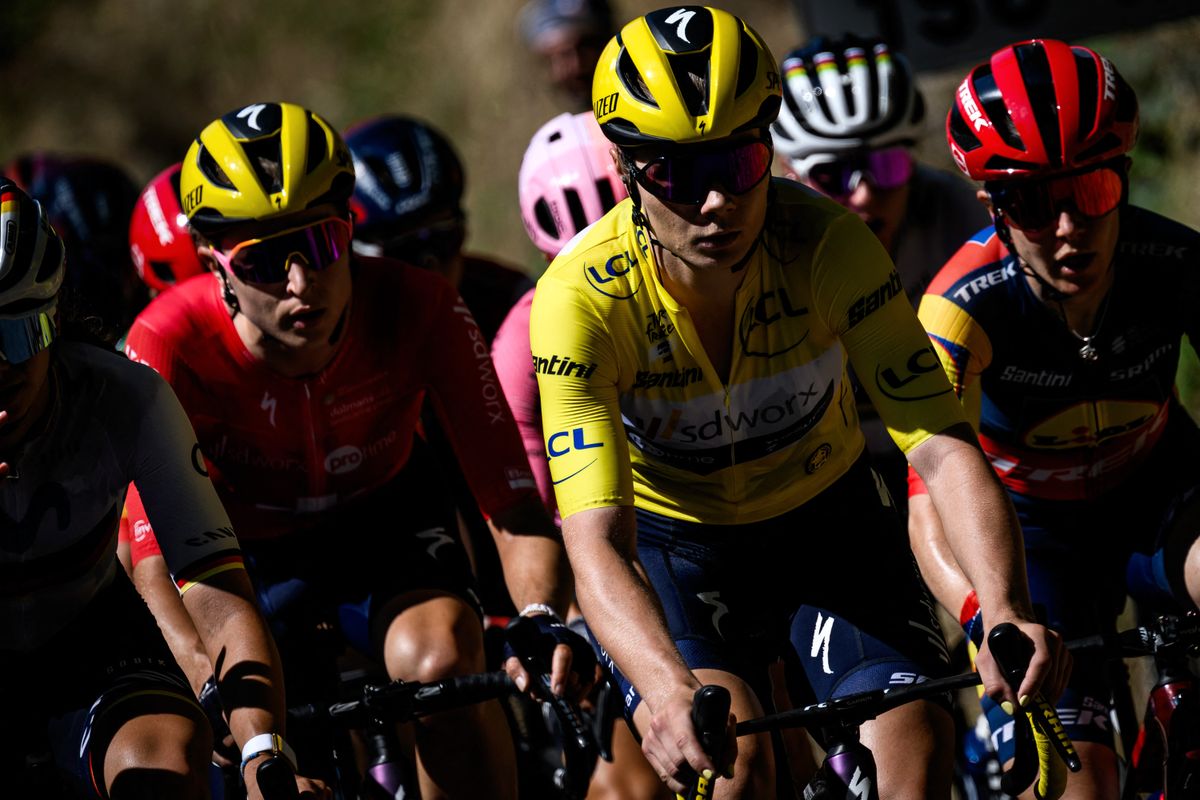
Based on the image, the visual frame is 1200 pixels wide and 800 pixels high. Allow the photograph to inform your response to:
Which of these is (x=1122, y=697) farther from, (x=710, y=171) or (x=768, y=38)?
(x=768, y=38)

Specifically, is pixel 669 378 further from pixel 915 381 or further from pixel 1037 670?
pixel 1037 670

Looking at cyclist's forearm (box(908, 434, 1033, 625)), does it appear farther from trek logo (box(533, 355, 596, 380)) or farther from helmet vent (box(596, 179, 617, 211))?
helmet vent (box(596, 179, 617, 211))

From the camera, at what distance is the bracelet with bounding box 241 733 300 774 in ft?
13.4

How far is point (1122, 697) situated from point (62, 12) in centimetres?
2416

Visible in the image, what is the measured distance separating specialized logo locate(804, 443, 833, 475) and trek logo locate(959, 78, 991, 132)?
49.3 inches

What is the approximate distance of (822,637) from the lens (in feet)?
14.7

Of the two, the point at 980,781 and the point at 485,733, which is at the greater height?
the point at 485,733

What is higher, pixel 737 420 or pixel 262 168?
pixel 262 168

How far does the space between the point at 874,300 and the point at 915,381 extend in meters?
0.25

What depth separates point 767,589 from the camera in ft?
15.4

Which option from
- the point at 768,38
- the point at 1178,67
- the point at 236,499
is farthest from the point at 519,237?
the point at 236,499

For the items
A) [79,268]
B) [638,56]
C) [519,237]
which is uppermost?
[638,56]

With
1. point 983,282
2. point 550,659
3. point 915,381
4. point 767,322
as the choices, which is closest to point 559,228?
point 983,282

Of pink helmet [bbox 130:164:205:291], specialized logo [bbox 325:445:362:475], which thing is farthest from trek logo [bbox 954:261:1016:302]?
pink helmet [bbox 130:164:205:291]
